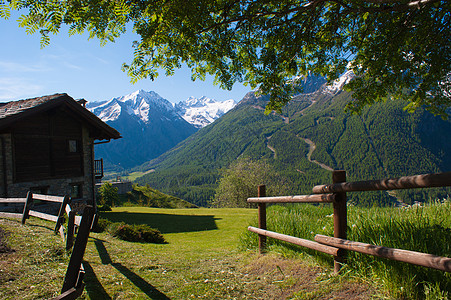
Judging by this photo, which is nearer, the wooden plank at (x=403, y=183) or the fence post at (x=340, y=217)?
the wooden plank at (x=403, y=183)

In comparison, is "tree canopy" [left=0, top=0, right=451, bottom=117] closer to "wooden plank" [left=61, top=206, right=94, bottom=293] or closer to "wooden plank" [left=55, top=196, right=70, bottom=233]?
"wooden plank" [left=61, top=206, right=94, bottom=293]

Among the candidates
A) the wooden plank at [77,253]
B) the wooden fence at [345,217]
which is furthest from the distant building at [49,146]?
the wooden fence at [345,217]

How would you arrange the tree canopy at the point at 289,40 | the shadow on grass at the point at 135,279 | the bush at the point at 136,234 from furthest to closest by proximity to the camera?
the bush at the point at 136,234 < the tree canopy at the point at 289,40 < the shadow on grass at the point at 135,279

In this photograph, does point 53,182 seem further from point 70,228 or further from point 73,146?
point 70,228

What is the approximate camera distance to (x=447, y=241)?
3.89m

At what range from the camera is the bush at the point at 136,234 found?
10117mm

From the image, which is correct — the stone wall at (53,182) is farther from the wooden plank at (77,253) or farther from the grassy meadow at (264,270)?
the wooden plank at (77,253)

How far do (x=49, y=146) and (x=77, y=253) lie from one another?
59.1 feet

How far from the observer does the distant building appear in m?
16.2

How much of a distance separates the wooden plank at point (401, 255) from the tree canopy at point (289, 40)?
15.3 ft

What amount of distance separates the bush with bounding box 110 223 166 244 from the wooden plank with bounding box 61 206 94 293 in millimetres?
6426

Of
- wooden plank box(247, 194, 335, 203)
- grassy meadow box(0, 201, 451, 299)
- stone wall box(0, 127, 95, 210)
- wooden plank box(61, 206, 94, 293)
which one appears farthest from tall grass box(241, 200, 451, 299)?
stone wall box(0, 127, 95, 210)

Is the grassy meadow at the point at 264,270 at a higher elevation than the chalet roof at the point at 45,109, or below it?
below

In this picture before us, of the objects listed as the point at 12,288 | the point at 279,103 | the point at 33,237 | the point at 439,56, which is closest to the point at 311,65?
the point at 279,103
